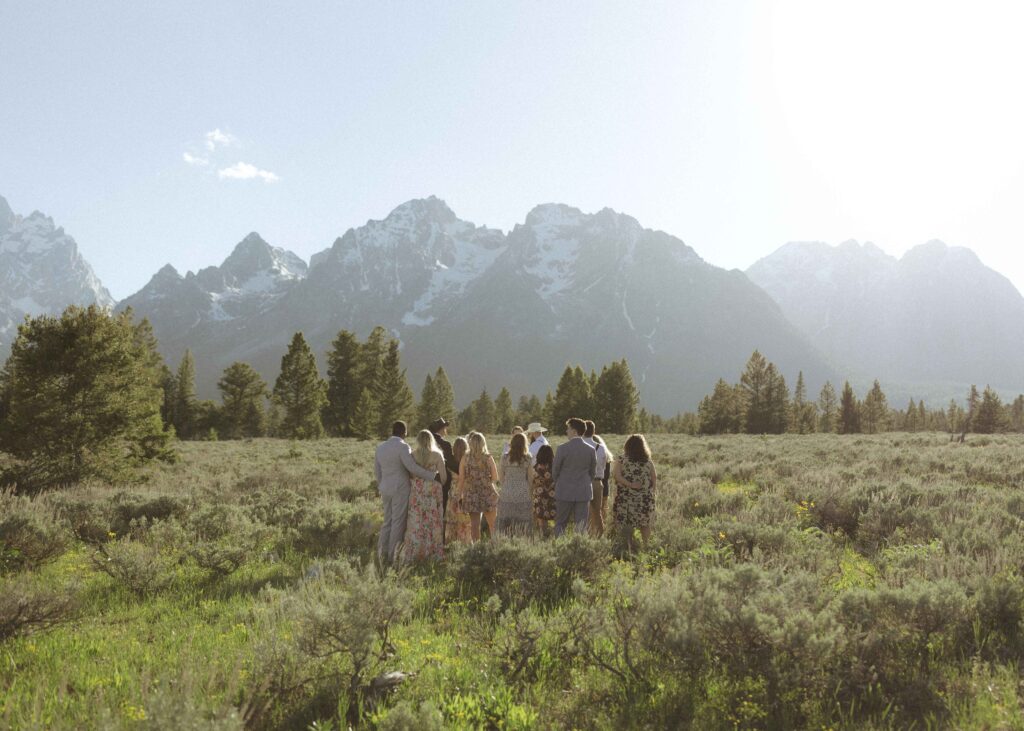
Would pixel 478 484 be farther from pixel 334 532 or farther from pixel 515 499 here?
pixel 334 532

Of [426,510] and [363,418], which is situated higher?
[426,510]

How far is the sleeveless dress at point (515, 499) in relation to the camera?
9016 mm

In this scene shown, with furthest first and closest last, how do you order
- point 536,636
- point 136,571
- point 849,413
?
point 849,413
point 136,571
point 536,636

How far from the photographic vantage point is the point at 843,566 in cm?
674

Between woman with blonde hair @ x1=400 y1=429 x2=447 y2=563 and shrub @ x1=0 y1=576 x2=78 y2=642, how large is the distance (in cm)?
400

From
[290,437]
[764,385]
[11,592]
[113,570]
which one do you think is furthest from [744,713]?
[764,385]

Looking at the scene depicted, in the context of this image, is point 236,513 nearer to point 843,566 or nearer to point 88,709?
point 88,709

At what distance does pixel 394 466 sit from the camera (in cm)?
821

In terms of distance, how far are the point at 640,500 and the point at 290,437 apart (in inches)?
1716

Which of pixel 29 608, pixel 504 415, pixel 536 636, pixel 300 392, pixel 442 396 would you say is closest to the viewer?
pixel 536 636

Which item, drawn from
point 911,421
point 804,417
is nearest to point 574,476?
point 804,417

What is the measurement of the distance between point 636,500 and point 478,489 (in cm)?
284

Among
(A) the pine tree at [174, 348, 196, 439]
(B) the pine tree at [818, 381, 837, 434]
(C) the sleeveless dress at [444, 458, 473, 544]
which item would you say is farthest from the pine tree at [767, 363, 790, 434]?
(A) the pine tree at [174, 348, 196, 439]

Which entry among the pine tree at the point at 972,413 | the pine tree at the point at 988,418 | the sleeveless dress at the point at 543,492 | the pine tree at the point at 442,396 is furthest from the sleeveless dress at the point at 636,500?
the pine tree at the point at 988,418
